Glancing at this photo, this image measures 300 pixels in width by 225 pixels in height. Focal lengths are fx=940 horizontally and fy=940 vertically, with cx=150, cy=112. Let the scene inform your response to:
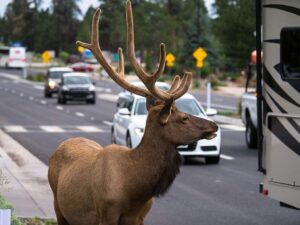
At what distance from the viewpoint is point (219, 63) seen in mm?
94500

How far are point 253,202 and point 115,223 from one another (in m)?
7.40

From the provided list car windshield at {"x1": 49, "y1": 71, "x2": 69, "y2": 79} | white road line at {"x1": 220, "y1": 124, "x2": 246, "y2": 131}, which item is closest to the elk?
white road line at {"x1": 220, "y1": 124, "x2": 246, "y2": 131}

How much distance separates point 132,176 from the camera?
8516 millimetres

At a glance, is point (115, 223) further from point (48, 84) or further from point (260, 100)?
point (48, 84)

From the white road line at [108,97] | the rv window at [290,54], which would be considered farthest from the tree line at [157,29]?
the rv window at [290,54]

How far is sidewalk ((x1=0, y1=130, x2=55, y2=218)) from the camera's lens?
1367cm

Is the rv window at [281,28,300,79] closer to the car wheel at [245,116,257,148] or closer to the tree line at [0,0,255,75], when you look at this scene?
the car wheel at [245,116,257,148]

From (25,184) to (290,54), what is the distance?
7.02 metres

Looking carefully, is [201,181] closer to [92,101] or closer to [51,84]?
[92,101]

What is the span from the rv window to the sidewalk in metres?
3.67

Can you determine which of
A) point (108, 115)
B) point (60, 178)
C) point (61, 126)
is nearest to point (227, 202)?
point (60, 178)

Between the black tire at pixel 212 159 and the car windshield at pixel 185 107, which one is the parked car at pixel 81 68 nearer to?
the car windshield at pixel 185 107

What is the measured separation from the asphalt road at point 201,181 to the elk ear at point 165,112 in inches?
160

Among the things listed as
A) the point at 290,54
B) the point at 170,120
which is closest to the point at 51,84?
the point at 290,54
